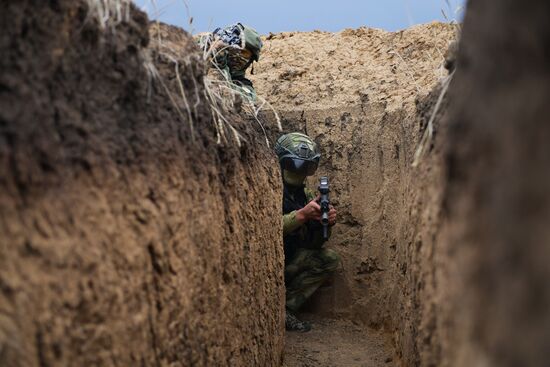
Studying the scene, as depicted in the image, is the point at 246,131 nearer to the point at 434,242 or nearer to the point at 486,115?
the point at 434,242

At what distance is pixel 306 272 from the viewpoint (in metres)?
6.19

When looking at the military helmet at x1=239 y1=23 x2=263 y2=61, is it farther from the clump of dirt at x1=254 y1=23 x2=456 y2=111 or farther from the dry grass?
the dry grass

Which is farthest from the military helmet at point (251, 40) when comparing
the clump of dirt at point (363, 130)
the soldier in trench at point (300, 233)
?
the soldier in trench at point (300, 233)

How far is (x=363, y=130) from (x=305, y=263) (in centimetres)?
131

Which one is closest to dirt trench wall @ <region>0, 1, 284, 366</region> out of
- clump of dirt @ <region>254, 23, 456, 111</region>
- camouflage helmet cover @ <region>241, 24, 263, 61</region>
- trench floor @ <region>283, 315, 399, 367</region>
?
trench floor @ <region>283, 315, 399, 367</region>

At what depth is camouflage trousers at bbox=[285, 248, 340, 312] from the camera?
6160 millimetres

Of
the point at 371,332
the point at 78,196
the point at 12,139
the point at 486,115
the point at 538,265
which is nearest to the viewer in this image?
the point at 538,265

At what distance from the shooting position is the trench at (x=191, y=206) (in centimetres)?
142

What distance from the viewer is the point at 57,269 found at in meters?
2.11

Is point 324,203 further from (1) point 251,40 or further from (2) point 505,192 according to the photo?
(2) point 505,192

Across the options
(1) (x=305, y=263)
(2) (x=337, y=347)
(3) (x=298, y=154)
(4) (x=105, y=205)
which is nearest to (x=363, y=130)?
(3) (x=298, y=154)

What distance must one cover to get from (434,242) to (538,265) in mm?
1464

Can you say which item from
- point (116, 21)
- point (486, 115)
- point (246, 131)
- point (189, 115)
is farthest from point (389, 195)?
point (486, 115)

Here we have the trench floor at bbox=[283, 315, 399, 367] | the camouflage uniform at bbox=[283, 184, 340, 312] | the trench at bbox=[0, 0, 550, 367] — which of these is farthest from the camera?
the camouflage uniform at bbox=[283, 184, 340, 312]
